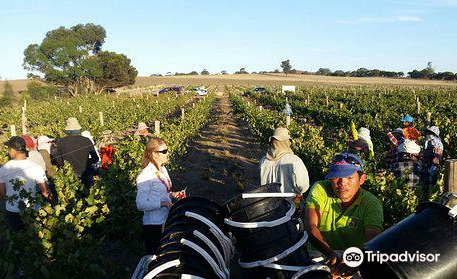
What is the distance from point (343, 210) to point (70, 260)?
2.50 metres

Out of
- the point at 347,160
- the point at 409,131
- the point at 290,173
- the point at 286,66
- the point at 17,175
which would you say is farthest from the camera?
the point at 286,66

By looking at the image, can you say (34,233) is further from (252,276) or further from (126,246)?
(252,276)

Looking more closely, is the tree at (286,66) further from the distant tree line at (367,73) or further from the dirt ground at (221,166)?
the dirt ground at (221,166)

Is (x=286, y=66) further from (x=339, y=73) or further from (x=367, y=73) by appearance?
(x=367, y=73)

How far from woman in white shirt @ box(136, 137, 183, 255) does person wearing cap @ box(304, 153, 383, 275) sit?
1.38 metres

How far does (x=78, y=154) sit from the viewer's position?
6.76 m

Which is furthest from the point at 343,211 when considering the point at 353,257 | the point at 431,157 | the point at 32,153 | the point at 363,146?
the point at 32,153

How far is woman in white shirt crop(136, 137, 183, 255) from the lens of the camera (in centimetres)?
367

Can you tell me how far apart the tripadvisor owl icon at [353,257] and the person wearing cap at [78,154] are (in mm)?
5638

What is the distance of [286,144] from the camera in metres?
4.35

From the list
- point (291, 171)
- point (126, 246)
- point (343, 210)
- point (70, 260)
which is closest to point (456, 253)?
point (343, 210)

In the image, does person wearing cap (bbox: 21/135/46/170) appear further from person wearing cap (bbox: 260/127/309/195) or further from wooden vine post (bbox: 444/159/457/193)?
wooden vine post (bbox: 444/159/457/193)

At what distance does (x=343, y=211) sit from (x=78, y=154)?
5195 millimetres

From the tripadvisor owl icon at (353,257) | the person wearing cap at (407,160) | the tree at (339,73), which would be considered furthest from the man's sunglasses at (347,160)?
the tree at (339,73)
